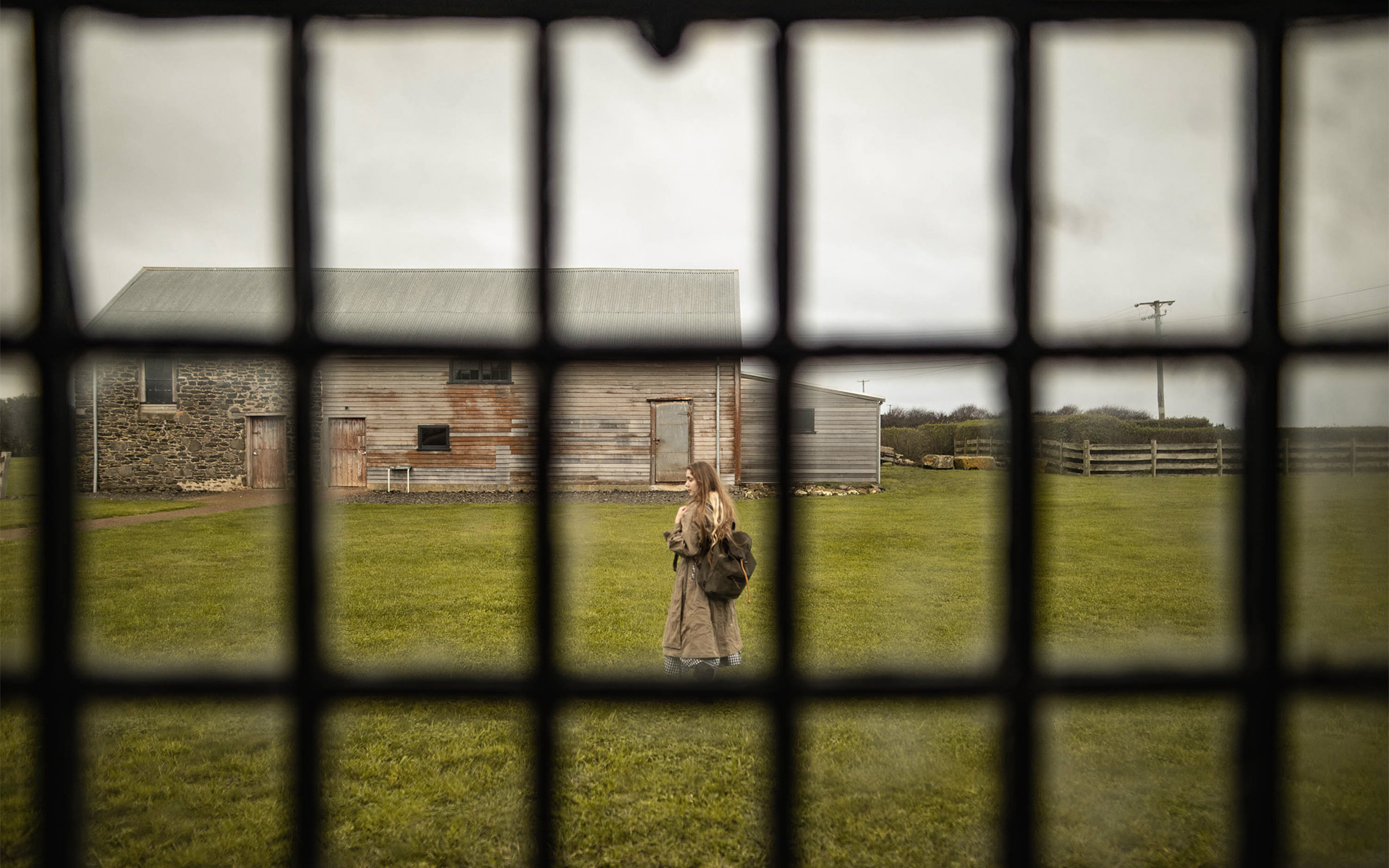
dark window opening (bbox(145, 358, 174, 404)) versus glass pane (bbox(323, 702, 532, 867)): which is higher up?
dark window opening (bbox(145, 358, 174, 404))

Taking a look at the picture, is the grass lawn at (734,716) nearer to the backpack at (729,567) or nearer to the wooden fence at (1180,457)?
the wooden fence at (1180,457)

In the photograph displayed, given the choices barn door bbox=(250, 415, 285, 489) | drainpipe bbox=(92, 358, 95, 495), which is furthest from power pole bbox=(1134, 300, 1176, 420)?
drainpipe bbox=(92, 358, 95, 495)

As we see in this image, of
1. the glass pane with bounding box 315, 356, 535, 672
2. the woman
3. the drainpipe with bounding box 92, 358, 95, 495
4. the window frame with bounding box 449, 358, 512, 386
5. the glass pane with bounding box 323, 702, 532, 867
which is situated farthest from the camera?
the woman

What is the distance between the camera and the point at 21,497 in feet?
2.91

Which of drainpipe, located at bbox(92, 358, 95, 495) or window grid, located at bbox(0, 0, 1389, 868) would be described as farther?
drainpipe, located at bbox(92, 358, 95, 495)

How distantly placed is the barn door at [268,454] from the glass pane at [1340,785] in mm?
1311

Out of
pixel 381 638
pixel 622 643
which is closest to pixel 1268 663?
pixel 622 643

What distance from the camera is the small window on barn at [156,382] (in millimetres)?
1069

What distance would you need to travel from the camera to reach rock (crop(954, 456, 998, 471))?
38.6 inches

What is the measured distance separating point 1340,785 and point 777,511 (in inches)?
33.6

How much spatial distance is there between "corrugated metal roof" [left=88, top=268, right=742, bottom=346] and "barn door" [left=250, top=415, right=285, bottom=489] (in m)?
0.14

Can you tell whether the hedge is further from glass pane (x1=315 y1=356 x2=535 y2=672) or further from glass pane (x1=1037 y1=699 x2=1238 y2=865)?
glass pane (x1=315 y1=356 x2=535 y2=672)

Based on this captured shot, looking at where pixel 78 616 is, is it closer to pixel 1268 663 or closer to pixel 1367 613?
pixel 1268 663

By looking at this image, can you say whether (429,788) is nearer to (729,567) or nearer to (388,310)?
(729,567)
